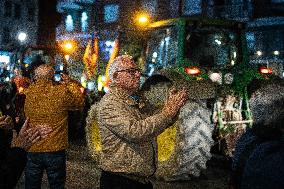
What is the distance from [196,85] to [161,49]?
1.44 metres

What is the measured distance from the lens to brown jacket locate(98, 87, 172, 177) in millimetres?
3281

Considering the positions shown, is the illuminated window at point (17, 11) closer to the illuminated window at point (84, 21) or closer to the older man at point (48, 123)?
the illuminated window at point (84, 21)

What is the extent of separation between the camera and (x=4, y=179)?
115 inches

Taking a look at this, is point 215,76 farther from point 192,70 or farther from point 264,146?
point 264,146

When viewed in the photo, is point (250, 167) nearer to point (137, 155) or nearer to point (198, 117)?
point (137, 155)

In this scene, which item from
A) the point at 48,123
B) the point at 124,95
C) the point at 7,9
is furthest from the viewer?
the point at 7,9

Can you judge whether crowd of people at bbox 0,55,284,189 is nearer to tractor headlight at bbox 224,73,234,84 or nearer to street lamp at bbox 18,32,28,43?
tractor headlight at bbox 224,73,234,84

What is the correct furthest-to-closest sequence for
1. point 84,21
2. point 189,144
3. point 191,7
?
point 84,21 → point 191,7 → point 189,144

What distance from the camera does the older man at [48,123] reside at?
5039mm

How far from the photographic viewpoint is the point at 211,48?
7895 millimetres

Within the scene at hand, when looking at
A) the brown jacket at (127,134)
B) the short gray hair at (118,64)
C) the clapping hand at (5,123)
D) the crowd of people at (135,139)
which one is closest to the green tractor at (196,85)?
the crowd of people at (135,139)

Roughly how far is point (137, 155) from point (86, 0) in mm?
32366

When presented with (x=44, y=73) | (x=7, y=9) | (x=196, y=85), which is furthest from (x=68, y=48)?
(x=7, y=9)

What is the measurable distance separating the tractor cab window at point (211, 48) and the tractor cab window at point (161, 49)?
11.0 inches
